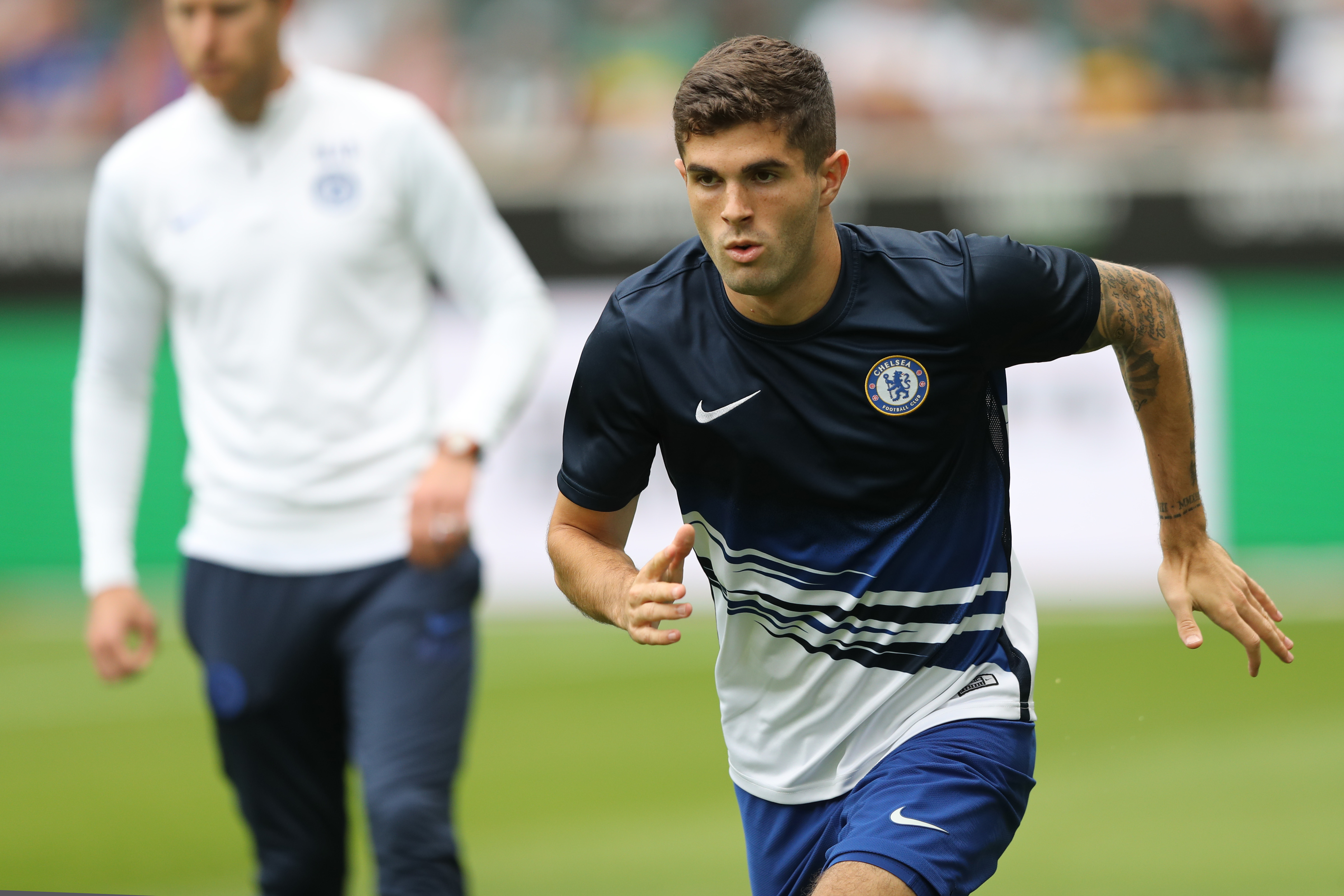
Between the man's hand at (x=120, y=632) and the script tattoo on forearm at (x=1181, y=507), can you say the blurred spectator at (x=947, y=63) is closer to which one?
the man's hand at (x=120, y=632)

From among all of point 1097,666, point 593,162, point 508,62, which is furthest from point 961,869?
point 508,62

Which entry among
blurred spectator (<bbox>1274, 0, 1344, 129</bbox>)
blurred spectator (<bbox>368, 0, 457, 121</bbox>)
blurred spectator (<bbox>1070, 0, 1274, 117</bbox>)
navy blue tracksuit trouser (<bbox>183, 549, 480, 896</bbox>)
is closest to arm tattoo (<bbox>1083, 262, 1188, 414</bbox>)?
navy blue tracksuit trouser (<bbox>183, 549, 480, 896</bbox>)

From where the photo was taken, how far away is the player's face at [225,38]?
4473mm

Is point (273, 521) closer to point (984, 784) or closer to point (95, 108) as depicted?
point (984, 784)

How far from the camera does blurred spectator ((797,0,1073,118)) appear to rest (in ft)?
44.5

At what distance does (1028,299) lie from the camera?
3.44 m

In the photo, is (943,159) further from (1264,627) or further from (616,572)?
(616,572)

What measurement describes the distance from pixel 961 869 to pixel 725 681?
72cm

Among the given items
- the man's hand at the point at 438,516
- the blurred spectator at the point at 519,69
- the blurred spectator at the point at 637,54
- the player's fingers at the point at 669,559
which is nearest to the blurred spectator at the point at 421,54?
the blurred spectator at the point at 519,69

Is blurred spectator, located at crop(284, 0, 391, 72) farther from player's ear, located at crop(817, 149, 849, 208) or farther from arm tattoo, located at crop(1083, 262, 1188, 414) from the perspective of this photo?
arm tattoo, located at crop(1083, 262, 1188, 414)

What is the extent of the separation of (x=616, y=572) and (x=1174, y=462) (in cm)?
129

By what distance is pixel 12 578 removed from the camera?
12.7 meters

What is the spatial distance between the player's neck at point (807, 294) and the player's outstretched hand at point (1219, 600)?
3.16ft

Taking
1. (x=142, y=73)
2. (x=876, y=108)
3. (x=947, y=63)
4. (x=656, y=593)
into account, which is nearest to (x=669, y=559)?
(x=656, y=593)
